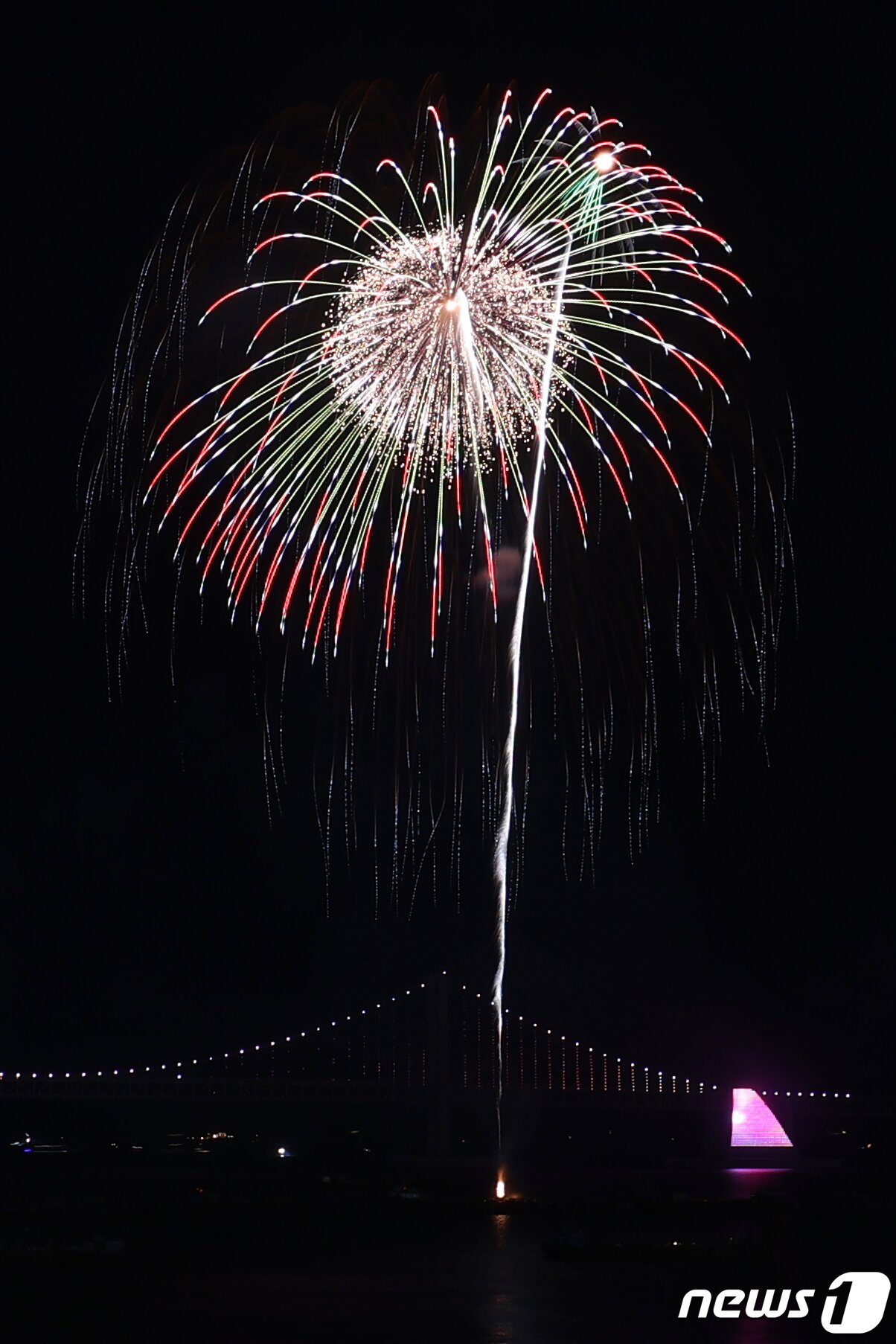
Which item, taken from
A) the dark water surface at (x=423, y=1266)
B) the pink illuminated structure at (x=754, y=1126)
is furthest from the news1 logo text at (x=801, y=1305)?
the pink illuminated structure at (x=754, y=1126)

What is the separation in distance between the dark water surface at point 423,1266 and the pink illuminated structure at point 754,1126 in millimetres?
20559

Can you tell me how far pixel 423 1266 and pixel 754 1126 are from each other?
48797 millimetres

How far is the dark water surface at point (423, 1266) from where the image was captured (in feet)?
108

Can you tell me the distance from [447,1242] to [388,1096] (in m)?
42.4

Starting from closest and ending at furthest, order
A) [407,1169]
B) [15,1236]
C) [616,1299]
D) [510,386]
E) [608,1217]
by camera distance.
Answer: [510,386] → [616,1299] → [15,1236] → [608,1217] → [407,1169]

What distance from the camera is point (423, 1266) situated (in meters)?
44.5

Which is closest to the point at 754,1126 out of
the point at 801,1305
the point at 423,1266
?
the point at 423,1266

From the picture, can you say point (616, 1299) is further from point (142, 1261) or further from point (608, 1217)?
point (608, 1217)

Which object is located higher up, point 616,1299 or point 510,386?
point 510,386

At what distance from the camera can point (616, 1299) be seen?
36875 mm

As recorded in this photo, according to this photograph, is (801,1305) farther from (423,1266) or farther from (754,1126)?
(754,1126)

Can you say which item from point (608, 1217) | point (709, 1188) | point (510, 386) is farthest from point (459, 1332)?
point (709, 1188)

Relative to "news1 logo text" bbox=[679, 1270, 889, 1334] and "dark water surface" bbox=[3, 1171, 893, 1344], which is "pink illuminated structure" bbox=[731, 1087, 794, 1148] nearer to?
"dark water surface" bbox=[3, 1171, 893, 1344]

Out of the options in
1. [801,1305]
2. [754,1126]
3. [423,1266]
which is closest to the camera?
[801,1305]
